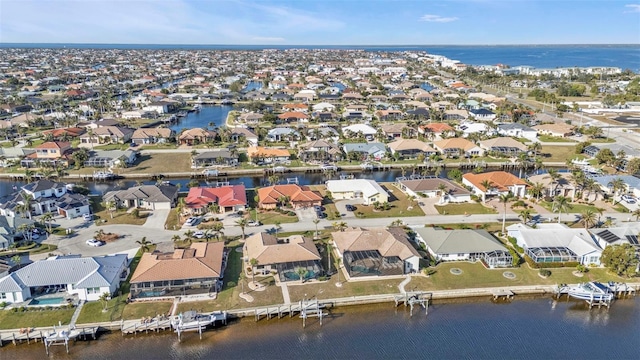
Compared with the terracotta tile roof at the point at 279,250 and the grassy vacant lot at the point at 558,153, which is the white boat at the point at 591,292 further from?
the grassy vacant lot at the point at 558,153

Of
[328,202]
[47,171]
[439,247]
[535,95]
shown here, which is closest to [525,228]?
[439,247]

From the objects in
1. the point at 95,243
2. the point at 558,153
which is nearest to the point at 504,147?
the point at 558,153

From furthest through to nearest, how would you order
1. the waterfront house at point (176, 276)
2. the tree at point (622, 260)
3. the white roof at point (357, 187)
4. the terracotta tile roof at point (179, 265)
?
the white roof at point (357, 187) → the tree at point (622, 260) → the terracotta tile roof at point (179, 265) → the waterfront house at point (176, 276)

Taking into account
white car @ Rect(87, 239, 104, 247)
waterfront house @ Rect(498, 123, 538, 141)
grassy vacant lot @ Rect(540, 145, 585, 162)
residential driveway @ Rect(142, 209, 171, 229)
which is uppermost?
waterfront house @ Rect(498, 123, 538, 141)

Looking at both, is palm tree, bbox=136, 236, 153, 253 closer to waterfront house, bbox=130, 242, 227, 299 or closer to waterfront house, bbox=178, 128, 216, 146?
waterfront house, bbox=130, 242, 227, 299

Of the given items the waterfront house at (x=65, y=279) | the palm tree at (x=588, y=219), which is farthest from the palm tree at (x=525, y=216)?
the waterfront house at (x=65, y=279)

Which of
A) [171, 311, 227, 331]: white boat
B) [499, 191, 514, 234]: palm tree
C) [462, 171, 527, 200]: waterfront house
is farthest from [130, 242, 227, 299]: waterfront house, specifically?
[462, 171, 527, 200]: waterfront house

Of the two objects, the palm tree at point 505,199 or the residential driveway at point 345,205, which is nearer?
the palm tree at point 505,199

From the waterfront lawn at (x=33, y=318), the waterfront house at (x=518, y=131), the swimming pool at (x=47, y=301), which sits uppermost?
the waterfront house at (x=518, y=131)
